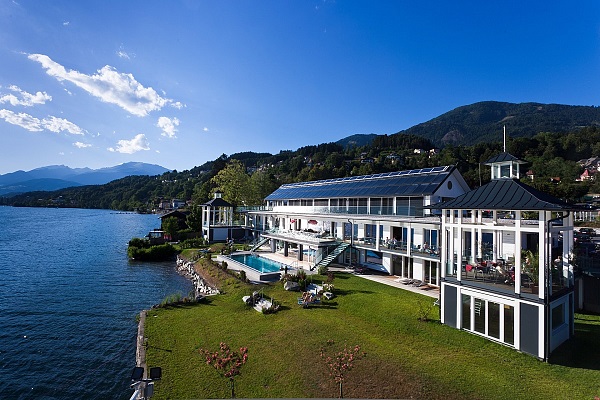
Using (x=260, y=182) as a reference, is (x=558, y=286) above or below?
below

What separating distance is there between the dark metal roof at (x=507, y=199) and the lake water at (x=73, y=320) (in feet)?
50.4

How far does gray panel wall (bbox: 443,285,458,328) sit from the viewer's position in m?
14.1

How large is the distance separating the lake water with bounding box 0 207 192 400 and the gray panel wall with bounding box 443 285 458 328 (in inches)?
519

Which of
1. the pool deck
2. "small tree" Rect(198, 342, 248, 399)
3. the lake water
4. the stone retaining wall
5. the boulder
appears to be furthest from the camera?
the stone retaining wall

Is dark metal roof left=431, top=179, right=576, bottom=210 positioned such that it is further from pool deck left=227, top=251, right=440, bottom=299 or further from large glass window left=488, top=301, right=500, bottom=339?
pool deck left=227, top=251, right=440, bottom=299

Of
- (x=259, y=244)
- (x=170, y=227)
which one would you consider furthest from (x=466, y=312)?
(x=170, y=227)

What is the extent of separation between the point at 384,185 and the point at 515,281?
16558 mm

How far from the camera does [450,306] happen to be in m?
14.3

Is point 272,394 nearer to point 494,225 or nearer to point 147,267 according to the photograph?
point 494,225

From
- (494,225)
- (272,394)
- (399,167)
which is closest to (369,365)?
(272,394)

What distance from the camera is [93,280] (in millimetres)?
28625

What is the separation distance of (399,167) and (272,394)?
90604 mm

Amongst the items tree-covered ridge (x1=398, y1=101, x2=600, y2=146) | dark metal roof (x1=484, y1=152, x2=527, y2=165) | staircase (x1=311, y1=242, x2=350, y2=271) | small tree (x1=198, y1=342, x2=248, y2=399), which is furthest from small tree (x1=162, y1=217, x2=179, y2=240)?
tree-covered ridge (x1=398, y1=101, x2=600, y2=146)

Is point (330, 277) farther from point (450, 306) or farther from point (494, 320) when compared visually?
point (494, 320)
